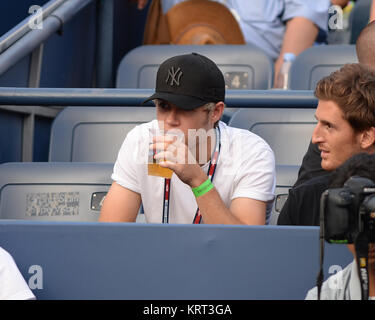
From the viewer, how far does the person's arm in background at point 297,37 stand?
4.18m

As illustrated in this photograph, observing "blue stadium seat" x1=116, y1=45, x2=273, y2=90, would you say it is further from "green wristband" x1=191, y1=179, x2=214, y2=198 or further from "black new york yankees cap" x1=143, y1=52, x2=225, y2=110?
"green wristband" x1=191, y1=179, x2=214, y2=198

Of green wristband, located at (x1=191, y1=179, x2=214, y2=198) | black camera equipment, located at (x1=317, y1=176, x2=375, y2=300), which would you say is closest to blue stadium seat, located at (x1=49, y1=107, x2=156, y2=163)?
green wristband, located at (x1=191, y1=179, x2=214, y2=198)

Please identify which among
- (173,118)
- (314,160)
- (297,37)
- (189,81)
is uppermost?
(297,37)

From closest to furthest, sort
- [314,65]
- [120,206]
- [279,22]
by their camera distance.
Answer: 1. [120,206]
2. [314,65]
3. [279,22]

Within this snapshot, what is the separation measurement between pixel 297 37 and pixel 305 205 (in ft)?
7.19

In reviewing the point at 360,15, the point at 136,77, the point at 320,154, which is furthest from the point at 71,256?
the point at 360,15

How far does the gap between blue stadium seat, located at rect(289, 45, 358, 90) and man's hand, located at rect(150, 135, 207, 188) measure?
1.72 meters

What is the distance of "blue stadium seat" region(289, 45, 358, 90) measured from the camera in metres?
3.82

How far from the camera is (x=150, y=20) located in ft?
14.7

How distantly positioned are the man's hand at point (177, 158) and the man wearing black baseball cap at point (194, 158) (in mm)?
56

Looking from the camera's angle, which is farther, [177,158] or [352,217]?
[177,158]

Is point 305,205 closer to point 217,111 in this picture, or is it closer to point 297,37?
point 217,111

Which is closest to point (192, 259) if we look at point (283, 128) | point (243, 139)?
point (243, 139)

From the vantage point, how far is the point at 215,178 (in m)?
2.44
